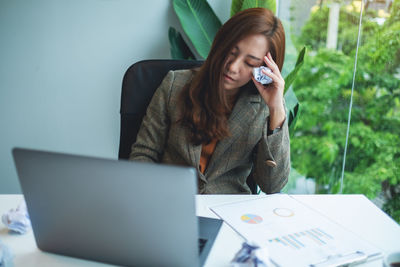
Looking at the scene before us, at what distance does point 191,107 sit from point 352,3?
1.24m

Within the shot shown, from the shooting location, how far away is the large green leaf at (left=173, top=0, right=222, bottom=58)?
5.56 feet

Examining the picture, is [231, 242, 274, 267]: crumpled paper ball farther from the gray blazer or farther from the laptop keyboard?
the gray blazer

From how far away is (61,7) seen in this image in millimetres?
1817

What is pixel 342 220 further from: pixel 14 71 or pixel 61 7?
pixel 14 71

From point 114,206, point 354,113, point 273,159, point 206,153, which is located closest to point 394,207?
point 354,113

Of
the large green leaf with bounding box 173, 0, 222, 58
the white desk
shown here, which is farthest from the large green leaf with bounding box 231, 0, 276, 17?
the white desk

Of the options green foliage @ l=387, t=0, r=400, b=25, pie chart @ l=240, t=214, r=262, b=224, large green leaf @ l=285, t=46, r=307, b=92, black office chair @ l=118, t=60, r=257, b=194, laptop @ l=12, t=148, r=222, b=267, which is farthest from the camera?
green foliage @ l=387, t=0, r=400, b=25

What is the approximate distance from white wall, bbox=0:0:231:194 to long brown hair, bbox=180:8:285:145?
0.70 meters

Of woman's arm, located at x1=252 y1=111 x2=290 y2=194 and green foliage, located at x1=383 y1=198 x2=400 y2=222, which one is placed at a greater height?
woman's arm, located at x1=252 y1=111 x2=290 y2=194

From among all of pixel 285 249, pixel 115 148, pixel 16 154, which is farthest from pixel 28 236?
pixel 115 148

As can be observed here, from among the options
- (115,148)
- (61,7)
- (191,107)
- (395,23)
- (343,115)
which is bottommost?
(115,148)

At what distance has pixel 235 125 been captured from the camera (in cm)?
124

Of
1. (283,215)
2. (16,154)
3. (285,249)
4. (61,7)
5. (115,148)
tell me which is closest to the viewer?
(16,154)

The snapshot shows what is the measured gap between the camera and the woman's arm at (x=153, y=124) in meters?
1.24
